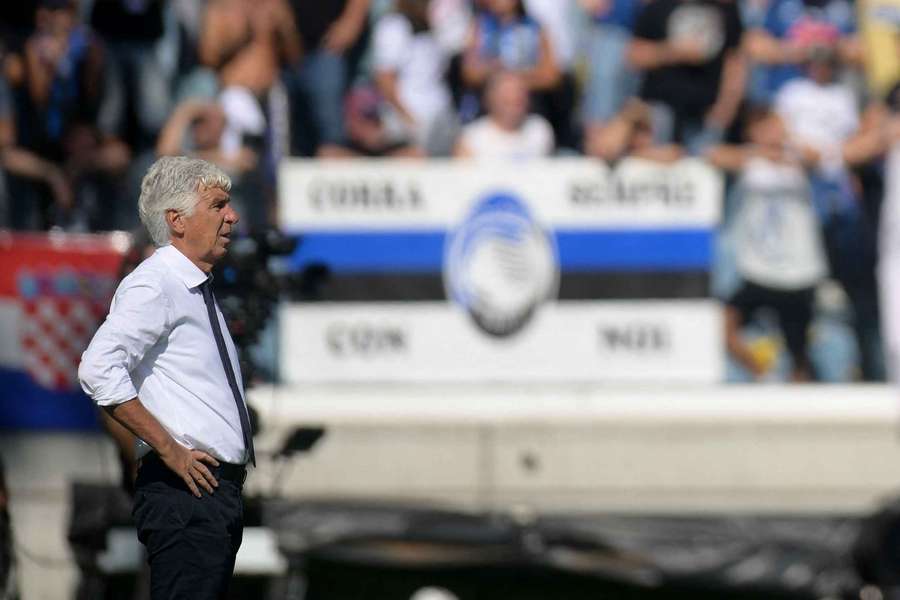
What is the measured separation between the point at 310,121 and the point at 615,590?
10.5ft

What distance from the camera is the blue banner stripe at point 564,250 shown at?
29.2ft

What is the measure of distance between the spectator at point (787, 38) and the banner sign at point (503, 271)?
1.95 feet

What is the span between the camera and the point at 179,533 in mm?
3768

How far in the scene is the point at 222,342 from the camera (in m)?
3.86

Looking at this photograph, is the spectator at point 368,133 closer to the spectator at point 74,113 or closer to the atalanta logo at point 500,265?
the atalanta logo at point 500,265

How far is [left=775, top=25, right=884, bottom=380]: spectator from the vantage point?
8.84 meters

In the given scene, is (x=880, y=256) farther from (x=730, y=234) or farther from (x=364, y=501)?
(x=364, y=501)

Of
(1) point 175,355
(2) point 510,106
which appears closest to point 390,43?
(2) point 510,106

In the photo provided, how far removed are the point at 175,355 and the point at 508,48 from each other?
5405 millimetres

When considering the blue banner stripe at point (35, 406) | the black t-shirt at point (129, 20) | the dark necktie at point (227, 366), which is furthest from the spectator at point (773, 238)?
the dark necktie at point (227, 366)

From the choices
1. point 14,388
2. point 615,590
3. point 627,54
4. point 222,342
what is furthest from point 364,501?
point 222,342

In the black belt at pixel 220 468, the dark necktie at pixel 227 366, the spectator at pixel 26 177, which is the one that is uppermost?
the spectator at pixel 26 177

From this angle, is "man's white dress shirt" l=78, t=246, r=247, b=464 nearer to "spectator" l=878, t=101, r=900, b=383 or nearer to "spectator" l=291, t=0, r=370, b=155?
"spectator" l=291, t=0, r=370, b=155

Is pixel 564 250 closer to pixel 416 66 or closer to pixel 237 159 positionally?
pixel 416 66
